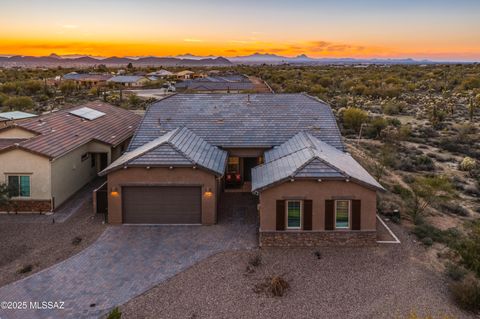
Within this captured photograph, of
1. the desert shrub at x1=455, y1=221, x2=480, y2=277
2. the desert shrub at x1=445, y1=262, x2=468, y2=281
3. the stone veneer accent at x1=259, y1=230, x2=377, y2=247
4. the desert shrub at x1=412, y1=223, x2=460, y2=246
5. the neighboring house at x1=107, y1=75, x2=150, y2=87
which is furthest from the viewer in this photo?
the neighboring house at x1=107, y1=75, x2=150, y2=87

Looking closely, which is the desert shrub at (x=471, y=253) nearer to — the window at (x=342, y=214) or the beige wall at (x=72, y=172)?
the window at (x=342, y=214)

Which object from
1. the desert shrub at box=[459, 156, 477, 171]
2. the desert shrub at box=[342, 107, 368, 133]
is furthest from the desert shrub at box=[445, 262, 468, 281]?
the desert shrub at box=[342, 107, 368, 133]

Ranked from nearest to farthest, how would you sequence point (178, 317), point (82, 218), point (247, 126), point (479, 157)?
point (178, 317) < point (82, 218) < point (247, 126) < point (479, 157)

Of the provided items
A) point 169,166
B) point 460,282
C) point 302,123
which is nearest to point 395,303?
point 460,282

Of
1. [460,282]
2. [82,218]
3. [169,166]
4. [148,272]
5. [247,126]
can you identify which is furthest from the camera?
[247,126]

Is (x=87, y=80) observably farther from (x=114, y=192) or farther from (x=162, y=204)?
(x=162, y=204)

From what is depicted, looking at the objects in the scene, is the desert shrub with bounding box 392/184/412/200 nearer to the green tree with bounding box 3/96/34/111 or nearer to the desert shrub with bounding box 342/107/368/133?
the desert shrub with bounding box 342/107/368/133

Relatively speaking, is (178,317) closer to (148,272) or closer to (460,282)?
(148,272)

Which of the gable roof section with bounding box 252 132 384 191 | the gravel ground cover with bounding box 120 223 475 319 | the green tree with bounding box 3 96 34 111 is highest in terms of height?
the green tree with bounding box 3 96 34 111
